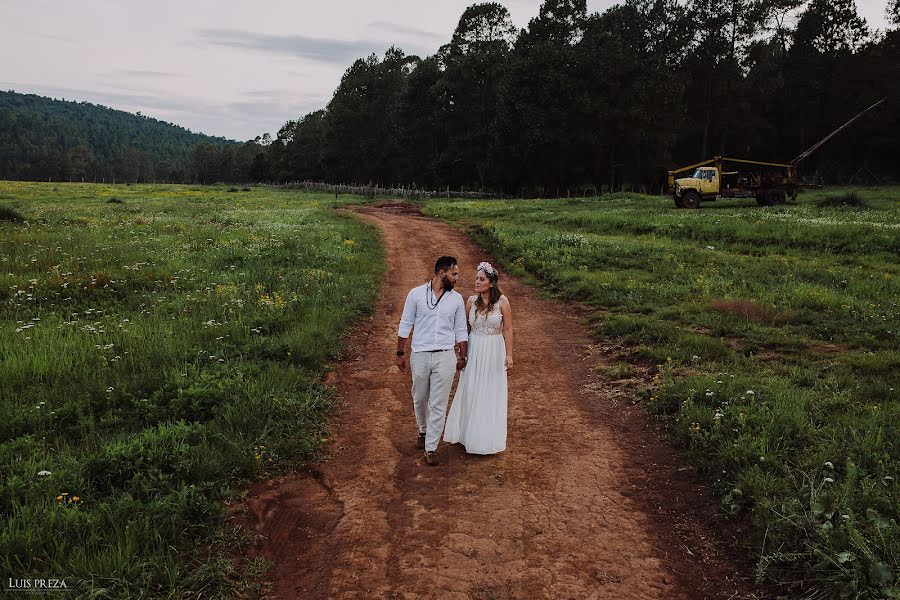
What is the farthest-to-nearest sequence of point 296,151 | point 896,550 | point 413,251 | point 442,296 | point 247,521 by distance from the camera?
point 296,151 → point 413,251 → point 442,296 → point 247,521 → point 896,550

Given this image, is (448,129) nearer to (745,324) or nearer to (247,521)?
(745,324)

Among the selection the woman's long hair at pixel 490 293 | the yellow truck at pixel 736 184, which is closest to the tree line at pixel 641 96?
the yellow truck at pixel 736 184

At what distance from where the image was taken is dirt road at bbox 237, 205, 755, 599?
450 cm

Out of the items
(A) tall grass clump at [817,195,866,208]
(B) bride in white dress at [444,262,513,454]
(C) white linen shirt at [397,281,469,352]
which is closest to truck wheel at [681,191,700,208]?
(A) tall grass clump at [817,195,866,208]

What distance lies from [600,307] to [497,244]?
8936mm

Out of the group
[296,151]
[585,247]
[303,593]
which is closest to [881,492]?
[303,593]

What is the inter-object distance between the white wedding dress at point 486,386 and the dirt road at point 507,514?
23cm

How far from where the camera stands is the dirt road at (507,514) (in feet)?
14.8

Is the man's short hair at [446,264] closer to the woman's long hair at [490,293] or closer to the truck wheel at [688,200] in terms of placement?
the woman's long hair at [490,293]

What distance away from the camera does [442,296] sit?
6.46m

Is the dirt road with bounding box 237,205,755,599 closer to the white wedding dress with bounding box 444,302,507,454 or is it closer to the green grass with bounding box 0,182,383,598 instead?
the white wedding dress with bounding box 444,302,507,454

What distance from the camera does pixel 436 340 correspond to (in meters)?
6.37

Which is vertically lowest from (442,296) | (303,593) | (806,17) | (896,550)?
(303,593)

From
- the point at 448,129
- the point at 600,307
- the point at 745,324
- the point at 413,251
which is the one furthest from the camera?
the point at 448,129
